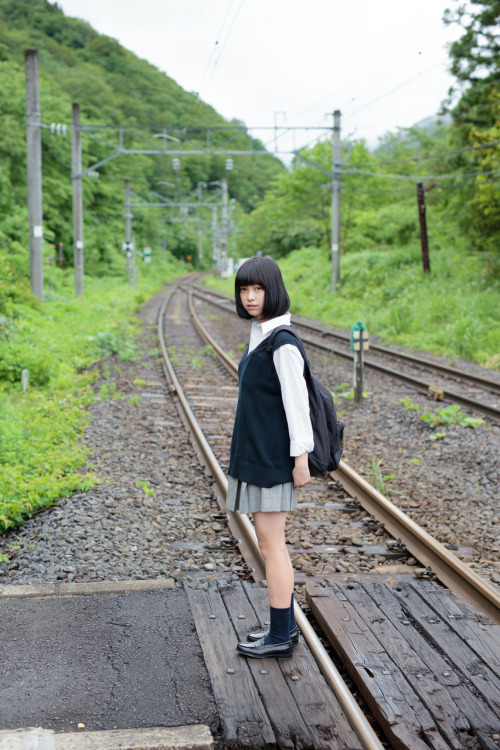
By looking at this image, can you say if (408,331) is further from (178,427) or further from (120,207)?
(120,207)

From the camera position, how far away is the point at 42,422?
7648mm

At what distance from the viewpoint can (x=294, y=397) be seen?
116 inches

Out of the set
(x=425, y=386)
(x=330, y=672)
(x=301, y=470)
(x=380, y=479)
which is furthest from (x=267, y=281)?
(x=425, y=386)

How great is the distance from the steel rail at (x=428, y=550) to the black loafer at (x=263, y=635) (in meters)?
1.15

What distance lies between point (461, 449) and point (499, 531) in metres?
2.33

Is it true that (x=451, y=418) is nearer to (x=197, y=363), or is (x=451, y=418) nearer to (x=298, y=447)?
(x=197, y=363)

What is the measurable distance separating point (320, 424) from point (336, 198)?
2325 centimetres

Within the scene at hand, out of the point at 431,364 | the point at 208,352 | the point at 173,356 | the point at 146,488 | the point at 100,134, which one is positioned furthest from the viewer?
the point at 100,134

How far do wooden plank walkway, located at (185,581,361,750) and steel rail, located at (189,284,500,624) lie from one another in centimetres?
118

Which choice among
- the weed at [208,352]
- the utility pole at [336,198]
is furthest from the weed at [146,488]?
the utility pole at [336,198]

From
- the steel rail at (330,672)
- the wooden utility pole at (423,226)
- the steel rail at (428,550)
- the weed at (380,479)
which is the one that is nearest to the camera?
the steel rail at (330,672)

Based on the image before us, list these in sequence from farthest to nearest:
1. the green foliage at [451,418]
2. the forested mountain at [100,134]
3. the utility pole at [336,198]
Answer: the forested mountain at [100,134], the utility pole at [336,198], the green foliage at [451,418]

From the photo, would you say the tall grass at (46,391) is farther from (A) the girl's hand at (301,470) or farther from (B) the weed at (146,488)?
(A) the girl's hand at (301,470)

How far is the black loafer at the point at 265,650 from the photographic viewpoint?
318 centimetres
